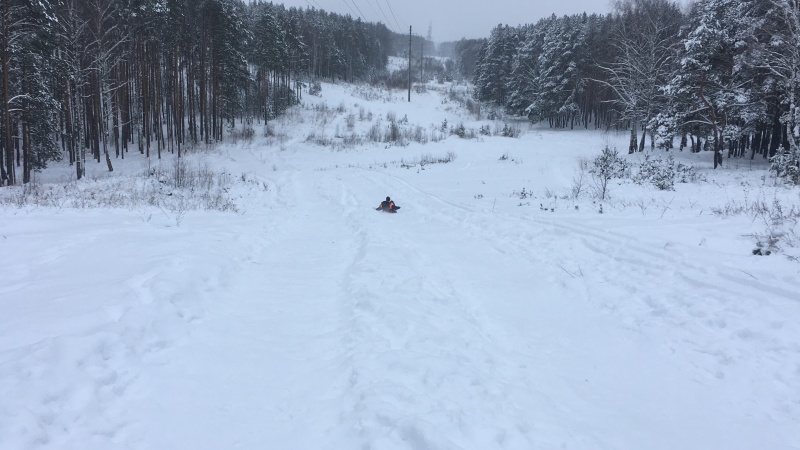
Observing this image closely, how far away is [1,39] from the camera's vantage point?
60.8 feet

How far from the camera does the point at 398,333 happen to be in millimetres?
4566

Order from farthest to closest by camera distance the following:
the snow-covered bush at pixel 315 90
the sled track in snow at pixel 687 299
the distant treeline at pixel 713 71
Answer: the snow-covered bush at pixel 315 90
the distant treeline at pixel 713 71
the sled track in snow at pixel 687 299

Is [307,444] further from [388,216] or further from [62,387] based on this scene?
[388,216]

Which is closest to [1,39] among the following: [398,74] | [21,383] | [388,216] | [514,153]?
[388,216]

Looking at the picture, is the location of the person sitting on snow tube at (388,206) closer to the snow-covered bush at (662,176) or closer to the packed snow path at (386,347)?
the packed snow path at (386,347)

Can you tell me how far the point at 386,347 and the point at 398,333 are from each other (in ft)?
1.16

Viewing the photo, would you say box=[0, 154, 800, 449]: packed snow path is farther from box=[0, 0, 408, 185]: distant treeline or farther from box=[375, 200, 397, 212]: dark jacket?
box=[0, 0, 408, 185]: distant treeline

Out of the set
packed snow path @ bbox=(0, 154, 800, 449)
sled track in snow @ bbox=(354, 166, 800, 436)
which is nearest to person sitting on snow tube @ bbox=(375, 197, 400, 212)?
sled track in snow @ bbox=(354, 166, 800, 436)

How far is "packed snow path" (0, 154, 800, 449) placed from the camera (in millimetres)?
3100

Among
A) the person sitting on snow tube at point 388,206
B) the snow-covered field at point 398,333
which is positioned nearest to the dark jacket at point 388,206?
the person sitting on snow tube at point 388,206

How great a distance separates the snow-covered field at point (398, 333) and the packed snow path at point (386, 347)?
24 millimetres

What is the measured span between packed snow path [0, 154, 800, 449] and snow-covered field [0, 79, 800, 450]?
2 centimetres

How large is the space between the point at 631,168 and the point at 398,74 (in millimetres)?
78378

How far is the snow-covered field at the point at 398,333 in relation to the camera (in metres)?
3.13
